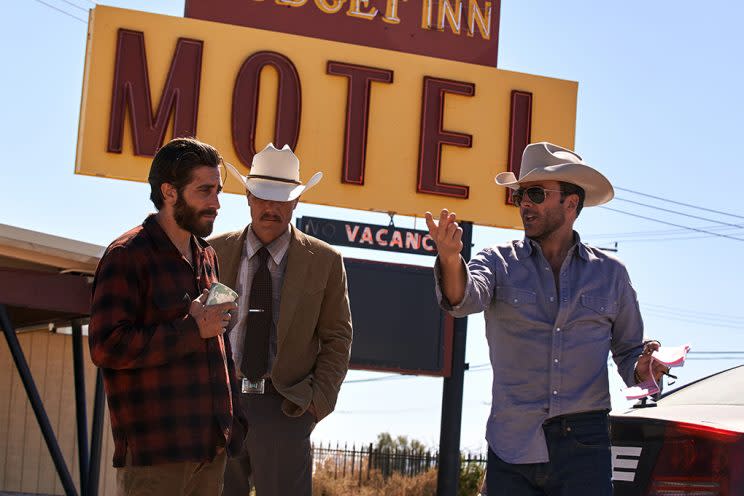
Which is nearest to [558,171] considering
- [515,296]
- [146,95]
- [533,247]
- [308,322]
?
[533,247]

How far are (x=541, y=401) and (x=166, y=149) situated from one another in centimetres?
181

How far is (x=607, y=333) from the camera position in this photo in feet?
17.2

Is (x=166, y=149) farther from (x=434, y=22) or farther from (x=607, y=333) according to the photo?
(x=434, y=22)

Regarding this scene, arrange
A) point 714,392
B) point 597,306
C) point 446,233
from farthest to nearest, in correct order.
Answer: point 714,392 → point 597,306 → point 446,233

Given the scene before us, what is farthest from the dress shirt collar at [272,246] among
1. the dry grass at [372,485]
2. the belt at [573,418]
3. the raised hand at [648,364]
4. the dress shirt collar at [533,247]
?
the dry grass at [372,485]

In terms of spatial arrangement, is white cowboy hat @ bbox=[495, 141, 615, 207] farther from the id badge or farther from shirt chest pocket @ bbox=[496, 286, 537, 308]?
the id badge

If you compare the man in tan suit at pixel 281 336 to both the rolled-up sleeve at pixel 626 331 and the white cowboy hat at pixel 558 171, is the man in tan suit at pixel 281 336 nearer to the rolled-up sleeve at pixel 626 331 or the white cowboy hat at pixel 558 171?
the white cowboy hat at pixel 558 171

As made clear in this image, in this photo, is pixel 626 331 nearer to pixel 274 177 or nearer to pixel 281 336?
pixel 281 336

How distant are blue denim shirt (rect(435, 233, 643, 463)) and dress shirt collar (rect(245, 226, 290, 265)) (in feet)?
4.27

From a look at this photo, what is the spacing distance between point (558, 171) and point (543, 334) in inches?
28.2

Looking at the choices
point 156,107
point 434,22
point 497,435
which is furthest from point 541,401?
point 434,22

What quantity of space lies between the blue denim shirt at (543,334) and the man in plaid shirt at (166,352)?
1041 millimetres

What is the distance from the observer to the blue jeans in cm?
488

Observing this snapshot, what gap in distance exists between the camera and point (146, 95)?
16.4 m
